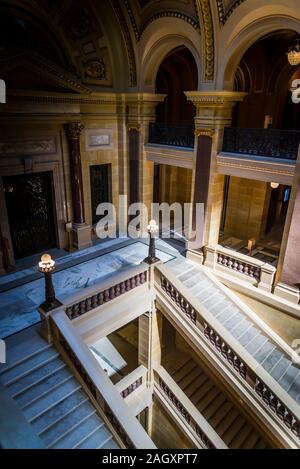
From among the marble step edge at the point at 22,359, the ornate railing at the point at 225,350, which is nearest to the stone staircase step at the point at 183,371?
the ornate railing at the point at 225,350

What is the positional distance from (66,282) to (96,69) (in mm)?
6628

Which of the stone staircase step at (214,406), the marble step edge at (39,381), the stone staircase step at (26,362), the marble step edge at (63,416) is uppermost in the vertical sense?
the stone staircase step at (26,362)

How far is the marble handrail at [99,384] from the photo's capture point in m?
5.35

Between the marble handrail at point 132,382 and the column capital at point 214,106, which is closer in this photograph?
the column capital at point 214,106

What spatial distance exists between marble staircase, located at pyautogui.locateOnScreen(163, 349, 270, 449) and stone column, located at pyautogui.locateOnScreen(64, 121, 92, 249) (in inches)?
197

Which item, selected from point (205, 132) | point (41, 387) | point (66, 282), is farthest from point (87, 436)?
point (205, 132)

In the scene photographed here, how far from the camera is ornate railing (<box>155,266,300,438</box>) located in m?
6.38

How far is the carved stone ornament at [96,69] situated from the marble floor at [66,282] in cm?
549

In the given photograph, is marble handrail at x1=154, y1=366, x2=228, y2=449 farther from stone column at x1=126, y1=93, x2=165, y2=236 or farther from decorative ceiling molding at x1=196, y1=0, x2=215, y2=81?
decorative ceiling molding at x1=196, y1=0, x2=215, y2=81

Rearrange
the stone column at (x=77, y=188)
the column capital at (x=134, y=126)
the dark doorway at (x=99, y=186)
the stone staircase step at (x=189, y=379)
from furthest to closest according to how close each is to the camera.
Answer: the dark doorway at (x=99, y=186) → the column capital at (x=134, y=126) → the stone staircase step at (x=189, y=379) → the stone column at (x=77, y=188)

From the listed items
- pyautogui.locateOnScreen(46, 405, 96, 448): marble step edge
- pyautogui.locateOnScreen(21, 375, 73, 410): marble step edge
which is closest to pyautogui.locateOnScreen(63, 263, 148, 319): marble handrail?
pyautogui.locateOnScreen(21, 375, 73, 410): marble step edge

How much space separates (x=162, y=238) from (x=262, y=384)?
20.4 ft

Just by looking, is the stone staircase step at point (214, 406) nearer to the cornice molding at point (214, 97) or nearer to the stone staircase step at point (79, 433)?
the stone staircase step at point (79, 433)

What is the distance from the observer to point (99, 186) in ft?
36.4
